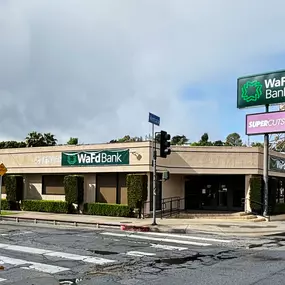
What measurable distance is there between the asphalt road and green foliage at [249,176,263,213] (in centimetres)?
913

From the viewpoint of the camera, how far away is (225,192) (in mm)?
30328

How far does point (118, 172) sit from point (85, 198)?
3081mm

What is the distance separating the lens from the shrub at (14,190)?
31484mm

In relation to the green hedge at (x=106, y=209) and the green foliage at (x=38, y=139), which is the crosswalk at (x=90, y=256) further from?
the green foliage at (x=38, y=139)

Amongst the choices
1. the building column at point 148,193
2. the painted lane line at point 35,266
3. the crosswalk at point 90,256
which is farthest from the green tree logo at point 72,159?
the painted lane line at point 35,266

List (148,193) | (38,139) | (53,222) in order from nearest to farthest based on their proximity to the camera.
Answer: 1. (53,222)
2. (148,193)
3. (38,139)

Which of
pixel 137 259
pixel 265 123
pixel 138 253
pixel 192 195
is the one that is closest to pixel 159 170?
pixel 192 195

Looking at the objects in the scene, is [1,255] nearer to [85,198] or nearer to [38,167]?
[85,198]

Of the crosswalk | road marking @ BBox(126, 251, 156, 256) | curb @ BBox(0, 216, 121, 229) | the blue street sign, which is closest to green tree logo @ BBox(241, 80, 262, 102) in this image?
the blue street sign

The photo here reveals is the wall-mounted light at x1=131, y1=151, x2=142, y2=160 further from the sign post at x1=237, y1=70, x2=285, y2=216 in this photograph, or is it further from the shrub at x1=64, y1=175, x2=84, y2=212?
the sign post at x1=237, y1=70, x2=285, y2=216

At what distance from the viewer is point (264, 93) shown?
26.9 m

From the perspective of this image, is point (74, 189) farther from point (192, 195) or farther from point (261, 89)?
point (261, 89)

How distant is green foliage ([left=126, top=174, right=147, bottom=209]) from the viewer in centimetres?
2541

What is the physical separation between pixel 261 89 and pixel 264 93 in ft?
1.07
